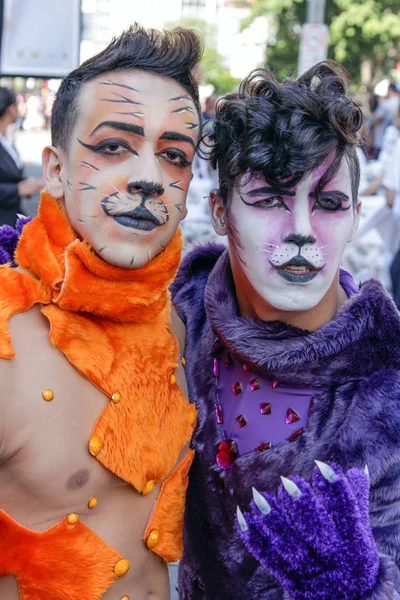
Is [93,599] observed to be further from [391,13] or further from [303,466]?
[391,13]

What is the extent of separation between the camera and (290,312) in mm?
1951

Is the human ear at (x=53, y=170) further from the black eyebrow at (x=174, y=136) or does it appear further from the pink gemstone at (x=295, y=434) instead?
the pink gemstone at (x=295, y=434)

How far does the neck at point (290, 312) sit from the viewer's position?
1.96m

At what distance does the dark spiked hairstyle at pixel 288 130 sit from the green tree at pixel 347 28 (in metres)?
21.4

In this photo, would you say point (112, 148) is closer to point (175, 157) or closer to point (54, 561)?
point (175, 157)

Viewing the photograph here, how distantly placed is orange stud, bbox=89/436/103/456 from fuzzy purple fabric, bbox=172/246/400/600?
0.45m

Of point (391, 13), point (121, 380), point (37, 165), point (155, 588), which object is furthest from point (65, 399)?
point (391, 13)

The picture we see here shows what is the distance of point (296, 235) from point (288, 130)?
0.26 m

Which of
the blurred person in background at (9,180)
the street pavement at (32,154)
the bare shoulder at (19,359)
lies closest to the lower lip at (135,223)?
the bare shoulder at (19,359)

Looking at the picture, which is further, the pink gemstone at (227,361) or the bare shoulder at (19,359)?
the pink gemstone at (227,361)

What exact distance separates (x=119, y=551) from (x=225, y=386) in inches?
22.0

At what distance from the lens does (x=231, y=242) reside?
6.67ft

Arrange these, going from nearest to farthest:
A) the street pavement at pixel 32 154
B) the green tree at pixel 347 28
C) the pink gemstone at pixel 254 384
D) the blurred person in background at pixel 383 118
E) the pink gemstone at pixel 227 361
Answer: the pink gemstone at pixel 254 384
the pink gemstone at pixel 227 361
the street pavement at pixel 32 154
the blurred person in background at pixel 383 118
the green tree at pixel 347 28

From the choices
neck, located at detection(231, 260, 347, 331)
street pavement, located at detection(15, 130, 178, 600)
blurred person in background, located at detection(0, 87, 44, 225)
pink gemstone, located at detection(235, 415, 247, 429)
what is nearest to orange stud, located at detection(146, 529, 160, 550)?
pink gemstone, located at detection(235, 415, 247, 429)
